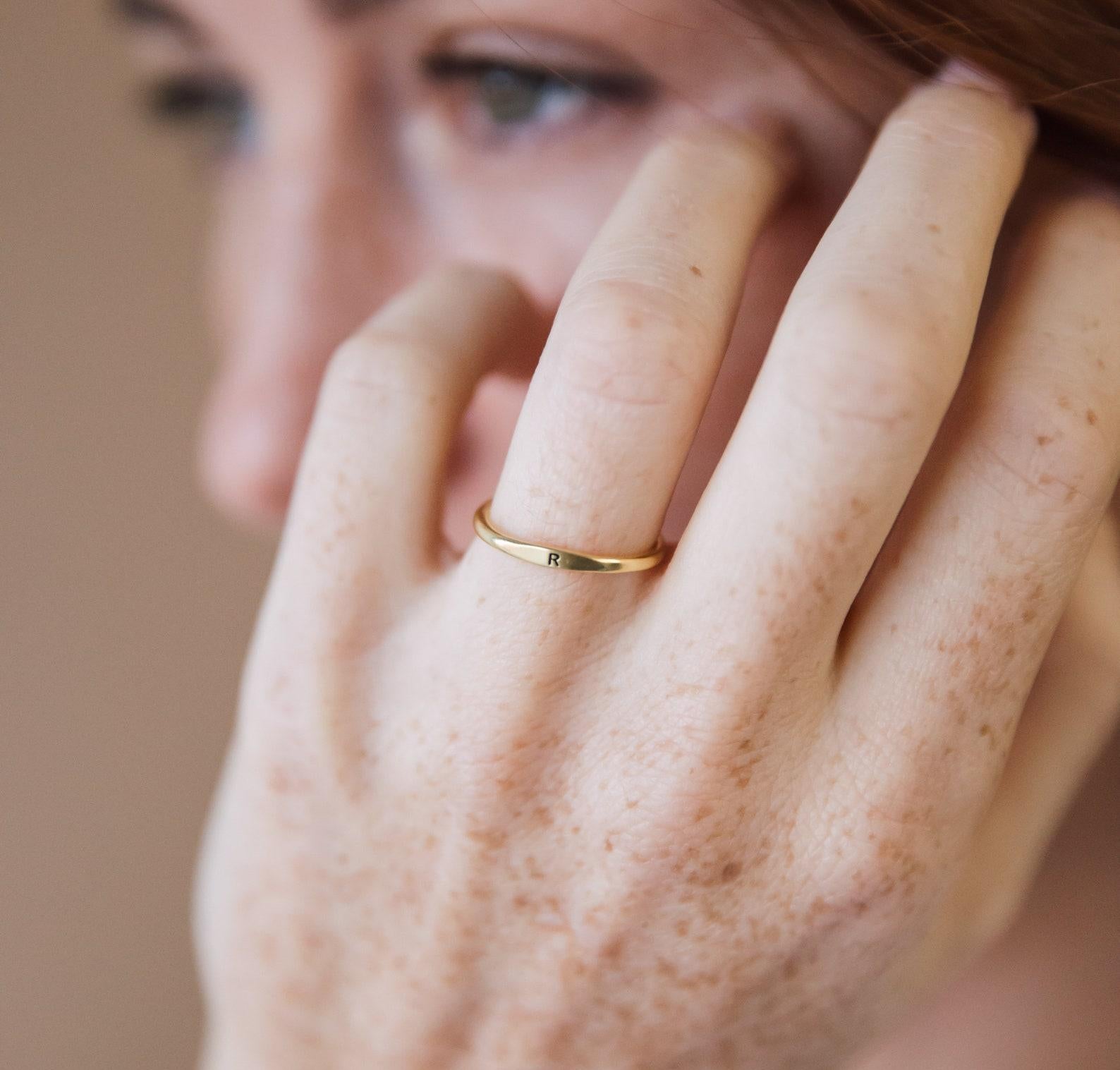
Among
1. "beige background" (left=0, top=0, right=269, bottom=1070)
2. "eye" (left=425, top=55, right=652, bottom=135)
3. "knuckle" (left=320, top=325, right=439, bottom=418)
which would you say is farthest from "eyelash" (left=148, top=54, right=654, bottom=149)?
"beige background" (left=0, top=0, right=269, bottom=1070)

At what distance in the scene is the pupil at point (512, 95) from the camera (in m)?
0.75

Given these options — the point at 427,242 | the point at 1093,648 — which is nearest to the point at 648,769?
the point at 1093,648

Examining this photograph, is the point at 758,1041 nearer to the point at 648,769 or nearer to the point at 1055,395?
the point at 648,769

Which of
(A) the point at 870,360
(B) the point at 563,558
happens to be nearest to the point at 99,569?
(B) the point at 563,558

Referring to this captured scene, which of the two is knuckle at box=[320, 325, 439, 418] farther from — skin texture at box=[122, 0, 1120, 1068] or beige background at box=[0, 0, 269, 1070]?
beige background at box=[0, 0, 269, 1070]

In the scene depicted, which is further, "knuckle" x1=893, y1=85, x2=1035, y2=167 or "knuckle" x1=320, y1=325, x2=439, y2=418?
"knuckle" x1=320, y1=325, x2=439, y2=418

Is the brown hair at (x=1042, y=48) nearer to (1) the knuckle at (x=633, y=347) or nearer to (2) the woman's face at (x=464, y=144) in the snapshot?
(2) the woman's face at (x=464, y=144)

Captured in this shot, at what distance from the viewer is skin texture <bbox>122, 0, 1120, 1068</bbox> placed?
1.54 feet

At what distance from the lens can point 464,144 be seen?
2.64ft

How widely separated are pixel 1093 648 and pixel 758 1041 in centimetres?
34

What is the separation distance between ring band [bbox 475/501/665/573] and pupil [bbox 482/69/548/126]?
1.39 ft

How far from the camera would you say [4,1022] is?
1397 mm

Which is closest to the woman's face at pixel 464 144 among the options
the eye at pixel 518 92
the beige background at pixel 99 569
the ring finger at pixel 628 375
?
the eye at pixel 518 92

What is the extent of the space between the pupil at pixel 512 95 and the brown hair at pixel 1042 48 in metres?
0.30
